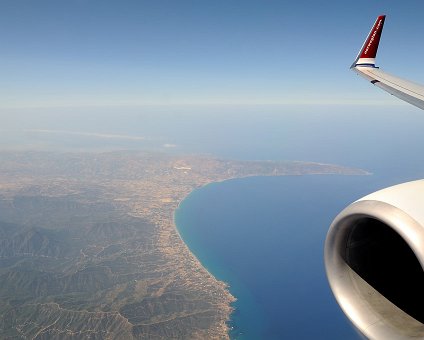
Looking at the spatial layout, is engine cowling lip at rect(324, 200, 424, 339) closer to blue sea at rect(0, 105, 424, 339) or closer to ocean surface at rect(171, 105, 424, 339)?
ocean surface at rect(171, 105, 424, 339)

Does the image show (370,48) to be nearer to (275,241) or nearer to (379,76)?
(379,76)

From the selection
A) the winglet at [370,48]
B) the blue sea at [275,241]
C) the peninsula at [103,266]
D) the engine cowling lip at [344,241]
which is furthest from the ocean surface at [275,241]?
the engine cowling lip at [344,241]

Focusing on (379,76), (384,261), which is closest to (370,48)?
(379,76)

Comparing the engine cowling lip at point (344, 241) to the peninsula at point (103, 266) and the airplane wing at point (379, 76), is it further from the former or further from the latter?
the peninsula at point (103, 266)

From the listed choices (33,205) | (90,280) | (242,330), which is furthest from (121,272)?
(33,205)

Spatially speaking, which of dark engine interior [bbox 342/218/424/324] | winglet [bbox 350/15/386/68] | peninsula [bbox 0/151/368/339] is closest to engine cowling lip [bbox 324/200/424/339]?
dark engine interior [bbox 342/218/424/324]


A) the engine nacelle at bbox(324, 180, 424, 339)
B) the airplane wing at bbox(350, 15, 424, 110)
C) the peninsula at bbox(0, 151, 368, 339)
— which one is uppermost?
the airplane wing at bbox(350, 15, 424, 110)

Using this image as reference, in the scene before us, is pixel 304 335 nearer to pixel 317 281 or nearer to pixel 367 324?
pixel 317 281
